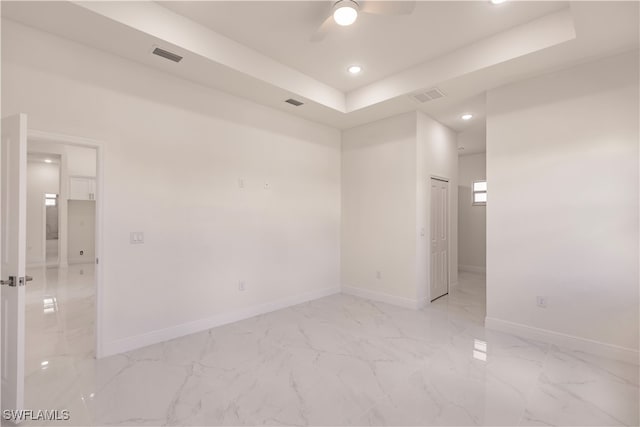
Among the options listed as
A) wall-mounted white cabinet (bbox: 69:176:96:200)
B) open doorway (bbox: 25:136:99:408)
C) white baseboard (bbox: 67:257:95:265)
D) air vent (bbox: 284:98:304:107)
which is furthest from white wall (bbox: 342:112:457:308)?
white baseboard (bbox: 67:257:95:265)

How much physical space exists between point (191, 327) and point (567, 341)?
4.17m

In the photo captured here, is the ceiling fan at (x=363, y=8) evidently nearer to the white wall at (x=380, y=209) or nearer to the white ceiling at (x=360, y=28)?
the white ceiling at (x=360, y=28)

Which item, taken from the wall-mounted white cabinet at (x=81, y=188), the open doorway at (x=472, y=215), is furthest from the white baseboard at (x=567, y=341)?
the wall-mounted white cabinet at (x=81, y=188)

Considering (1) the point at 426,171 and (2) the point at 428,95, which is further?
(1) the point at 426,171

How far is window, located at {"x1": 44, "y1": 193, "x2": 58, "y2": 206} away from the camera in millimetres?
8330

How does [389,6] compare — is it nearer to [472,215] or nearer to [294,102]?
[294,102]

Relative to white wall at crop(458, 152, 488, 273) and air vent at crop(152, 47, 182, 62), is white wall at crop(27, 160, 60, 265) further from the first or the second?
white wall at crop(458, 152, 488, 273)

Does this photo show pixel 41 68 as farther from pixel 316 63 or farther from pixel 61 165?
pixel 61 165

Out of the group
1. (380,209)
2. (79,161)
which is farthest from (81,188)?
(380,209)

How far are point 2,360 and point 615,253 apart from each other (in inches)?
205

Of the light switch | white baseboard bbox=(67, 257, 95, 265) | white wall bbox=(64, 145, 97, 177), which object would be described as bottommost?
white baseboard bbox=(67, 257, 95, 265)

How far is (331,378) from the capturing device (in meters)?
2.62

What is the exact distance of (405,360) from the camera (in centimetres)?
294

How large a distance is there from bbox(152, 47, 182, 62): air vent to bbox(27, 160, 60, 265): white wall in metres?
7.65
